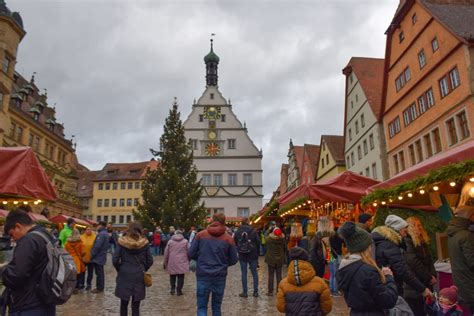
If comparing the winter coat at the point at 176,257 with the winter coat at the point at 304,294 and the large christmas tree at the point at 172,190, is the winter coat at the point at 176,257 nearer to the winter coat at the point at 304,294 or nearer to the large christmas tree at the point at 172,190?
the winter coat at the point at 304,294

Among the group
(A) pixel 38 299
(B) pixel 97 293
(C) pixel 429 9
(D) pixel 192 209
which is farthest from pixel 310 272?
(D) pixel 192 209

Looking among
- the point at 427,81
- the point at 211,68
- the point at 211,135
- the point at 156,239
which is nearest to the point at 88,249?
the point at 156,239

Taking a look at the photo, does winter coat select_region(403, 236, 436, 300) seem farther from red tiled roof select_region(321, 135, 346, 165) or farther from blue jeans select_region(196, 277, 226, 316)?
red tiled roof select_region(321, 135, 346, 165)

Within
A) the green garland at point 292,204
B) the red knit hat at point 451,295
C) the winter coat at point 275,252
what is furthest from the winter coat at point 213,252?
the green garland at point 292,204

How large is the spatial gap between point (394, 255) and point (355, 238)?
50.7 inches

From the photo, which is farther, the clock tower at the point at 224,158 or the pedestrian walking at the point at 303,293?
the clock tower at the point at 224,158

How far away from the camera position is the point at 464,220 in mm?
4754

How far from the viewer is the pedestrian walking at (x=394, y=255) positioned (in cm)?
475

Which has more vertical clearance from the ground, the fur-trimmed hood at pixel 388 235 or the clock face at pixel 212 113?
the clock face at pixel 212 113

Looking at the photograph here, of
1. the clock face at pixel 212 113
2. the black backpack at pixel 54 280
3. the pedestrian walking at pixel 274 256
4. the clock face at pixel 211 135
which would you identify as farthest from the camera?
the clock face at pixel 212 113

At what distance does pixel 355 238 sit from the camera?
Result: 379cm

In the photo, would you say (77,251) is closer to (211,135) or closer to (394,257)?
(394,257)

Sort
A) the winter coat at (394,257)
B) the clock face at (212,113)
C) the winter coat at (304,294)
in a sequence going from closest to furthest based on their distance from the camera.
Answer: the winter coat at (304,294)
the winter coat at (394,257)
the clock face at (212,113)

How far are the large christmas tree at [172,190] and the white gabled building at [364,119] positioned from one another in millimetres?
13647
